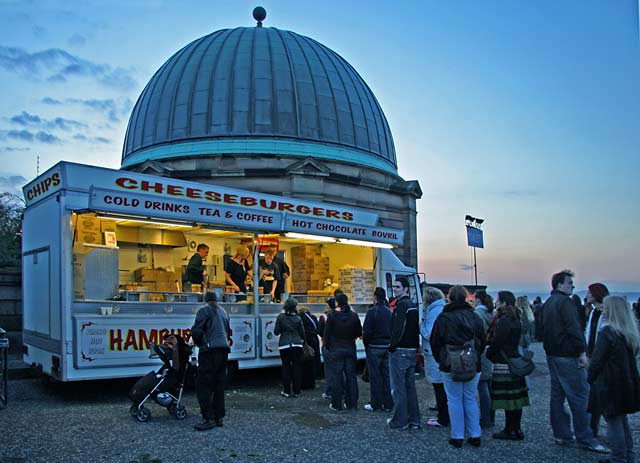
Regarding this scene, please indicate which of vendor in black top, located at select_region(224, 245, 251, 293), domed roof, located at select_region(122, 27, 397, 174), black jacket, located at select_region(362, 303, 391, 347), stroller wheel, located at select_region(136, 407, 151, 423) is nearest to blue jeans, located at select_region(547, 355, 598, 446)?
black jacket, located at select_region(362, 303, 391, 347)

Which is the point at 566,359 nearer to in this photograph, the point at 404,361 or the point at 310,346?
the point at 404,361

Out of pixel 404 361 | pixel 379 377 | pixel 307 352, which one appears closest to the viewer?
pixel 404 361

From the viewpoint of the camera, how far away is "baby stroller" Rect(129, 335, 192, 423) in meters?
8.59

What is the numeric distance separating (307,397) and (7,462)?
5.59 meters

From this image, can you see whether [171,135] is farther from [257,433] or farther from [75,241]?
[257,433]

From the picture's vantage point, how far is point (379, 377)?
9.73 m

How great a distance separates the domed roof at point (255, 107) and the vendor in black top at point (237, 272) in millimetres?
11889

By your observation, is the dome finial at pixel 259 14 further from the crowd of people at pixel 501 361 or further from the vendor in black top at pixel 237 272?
the crowd of people at pixel 501 361

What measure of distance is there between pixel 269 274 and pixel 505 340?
24.1 feet

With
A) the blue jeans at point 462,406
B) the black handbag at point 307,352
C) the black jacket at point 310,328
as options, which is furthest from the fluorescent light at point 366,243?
the blue jeans at point 462,406

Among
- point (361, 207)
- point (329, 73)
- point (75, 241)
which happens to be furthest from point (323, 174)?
point (75, 241)

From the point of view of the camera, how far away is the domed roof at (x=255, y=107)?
26203 mm

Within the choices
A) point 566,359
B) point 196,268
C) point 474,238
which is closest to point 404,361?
point 566,359

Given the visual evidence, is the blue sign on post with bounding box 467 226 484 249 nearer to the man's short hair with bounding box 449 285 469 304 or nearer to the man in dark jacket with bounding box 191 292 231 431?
the man's short hair with bounding box 449 285 469 304
